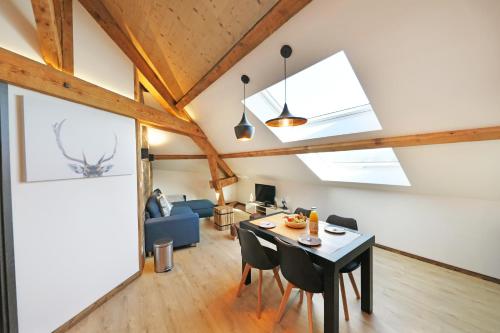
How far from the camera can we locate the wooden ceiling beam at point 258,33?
5.09 feet

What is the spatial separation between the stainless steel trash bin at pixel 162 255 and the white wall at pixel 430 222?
10.2 ft

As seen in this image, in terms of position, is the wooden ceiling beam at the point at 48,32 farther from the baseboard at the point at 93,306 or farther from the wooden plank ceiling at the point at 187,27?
the baseboard at the point at 93,306

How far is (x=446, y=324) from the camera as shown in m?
1.76

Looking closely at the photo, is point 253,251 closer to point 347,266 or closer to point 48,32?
point 347,266

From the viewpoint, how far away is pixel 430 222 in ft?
9.10

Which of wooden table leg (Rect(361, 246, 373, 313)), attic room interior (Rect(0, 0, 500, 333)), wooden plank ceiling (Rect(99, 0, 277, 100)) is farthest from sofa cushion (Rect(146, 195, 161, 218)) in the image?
wooden table leg (Rect(361, 246, 373, 313))

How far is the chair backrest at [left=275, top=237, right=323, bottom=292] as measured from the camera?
1551mm

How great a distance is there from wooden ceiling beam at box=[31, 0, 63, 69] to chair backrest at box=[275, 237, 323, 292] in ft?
8.94

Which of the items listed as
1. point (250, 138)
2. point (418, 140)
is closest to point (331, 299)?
point (250, 138)

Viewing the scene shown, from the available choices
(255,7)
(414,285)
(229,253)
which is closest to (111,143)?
(255,7)

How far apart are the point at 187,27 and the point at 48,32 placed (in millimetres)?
1247

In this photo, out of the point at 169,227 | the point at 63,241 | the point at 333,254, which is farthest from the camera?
the point at 169,227

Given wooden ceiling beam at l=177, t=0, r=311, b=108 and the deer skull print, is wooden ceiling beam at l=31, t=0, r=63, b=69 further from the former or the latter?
wooden ceiling beam at l=177, t=0, r=311, b=108

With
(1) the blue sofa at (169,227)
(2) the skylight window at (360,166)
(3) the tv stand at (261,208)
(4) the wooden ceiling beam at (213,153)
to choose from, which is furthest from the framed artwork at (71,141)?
(3) the tv stand at (261,208)
